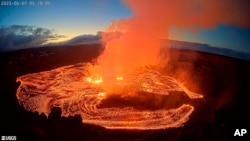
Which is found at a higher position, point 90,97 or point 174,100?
point 90,97

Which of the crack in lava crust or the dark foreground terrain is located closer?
the dark foreground terrain

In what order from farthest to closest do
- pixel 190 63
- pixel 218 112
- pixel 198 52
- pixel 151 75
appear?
pixel 198 52, pixel 190 63, pixel 151 75, pixel 218 112

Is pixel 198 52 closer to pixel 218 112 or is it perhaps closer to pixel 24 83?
pixel 218 112

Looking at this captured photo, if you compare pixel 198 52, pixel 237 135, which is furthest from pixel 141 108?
pixel 198 52

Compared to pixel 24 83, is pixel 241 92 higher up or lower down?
lower down

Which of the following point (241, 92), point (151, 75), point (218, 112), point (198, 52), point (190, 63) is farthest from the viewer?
point (198, 52)
